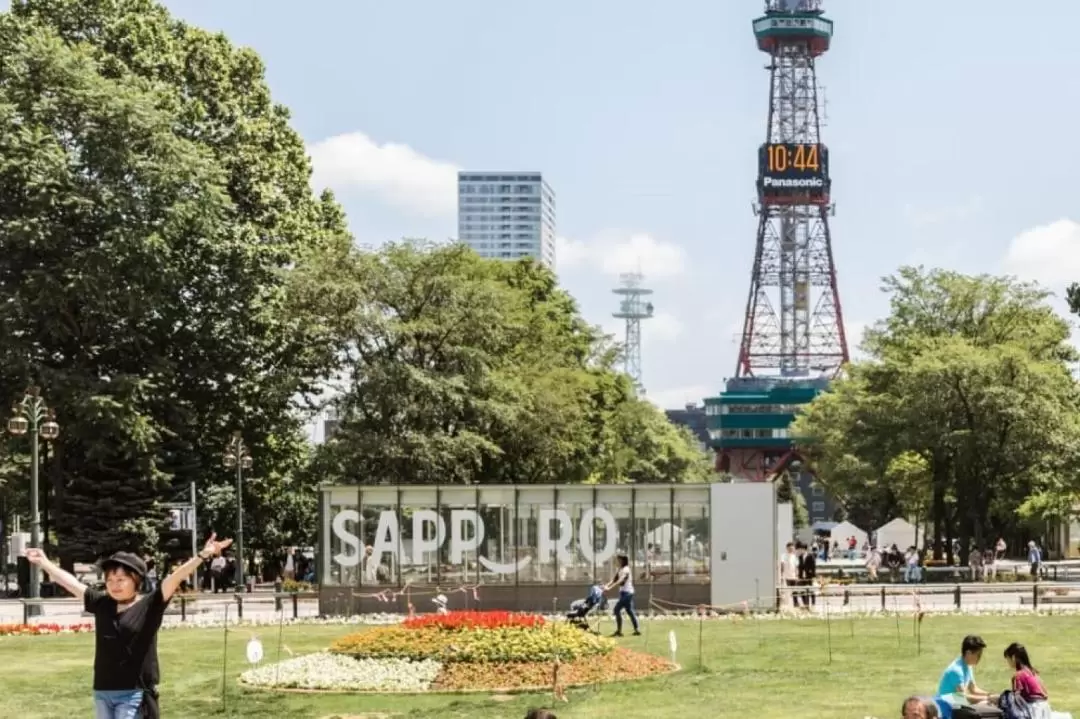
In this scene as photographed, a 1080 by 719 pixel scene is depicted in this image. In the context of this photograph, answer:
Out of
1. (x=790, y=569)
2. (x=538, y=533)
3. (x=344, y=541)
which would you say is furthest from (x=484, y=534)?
(x=790, y=569)

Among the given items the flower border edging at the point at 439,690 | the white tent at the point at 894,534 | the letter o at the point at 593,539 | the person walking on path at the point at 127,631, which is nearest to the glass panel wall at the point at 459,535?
the letter o at the point at 593,539

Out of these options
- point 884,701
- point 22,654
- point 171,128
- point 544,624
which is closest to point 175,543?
point 171,128

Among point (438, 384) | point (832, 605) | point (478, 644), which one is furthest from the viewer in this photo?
point (438, 384)

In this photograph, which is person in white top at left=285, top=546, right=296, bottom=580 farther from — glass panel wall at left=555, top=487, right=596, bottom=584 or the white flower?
the white flower

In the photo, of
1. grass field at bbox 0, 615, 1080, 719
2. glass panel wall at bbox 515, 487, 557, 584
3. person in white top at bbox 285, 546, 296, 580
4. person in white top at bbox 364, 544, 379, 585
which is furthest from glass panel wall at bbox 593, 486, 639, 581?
person in white top at bbox 285, 546, 296, 580

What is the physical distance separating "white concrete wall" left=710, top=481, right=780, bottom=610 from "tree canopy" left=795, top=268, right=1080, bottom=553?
84.0 ft

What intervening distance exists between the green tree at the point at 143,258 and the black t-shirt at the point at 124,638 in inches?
1758

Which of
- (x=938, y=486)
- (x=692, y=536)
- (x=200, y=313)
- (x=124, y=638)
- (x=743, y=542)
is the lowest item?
(x=124, y=638)

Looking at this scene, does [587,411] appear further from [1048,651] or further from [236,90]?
[1048,651]

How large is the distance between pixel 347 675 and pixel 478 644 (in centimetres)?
207

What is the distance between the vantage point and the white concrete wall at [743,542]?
44.9 metres

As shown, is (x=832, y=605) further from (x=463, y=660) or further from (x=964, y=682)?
(x=964, y=682)

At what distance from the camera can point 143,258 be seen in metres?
56.4

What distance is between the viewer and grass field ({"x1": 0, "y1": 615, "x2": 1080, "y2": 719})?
23.6m
